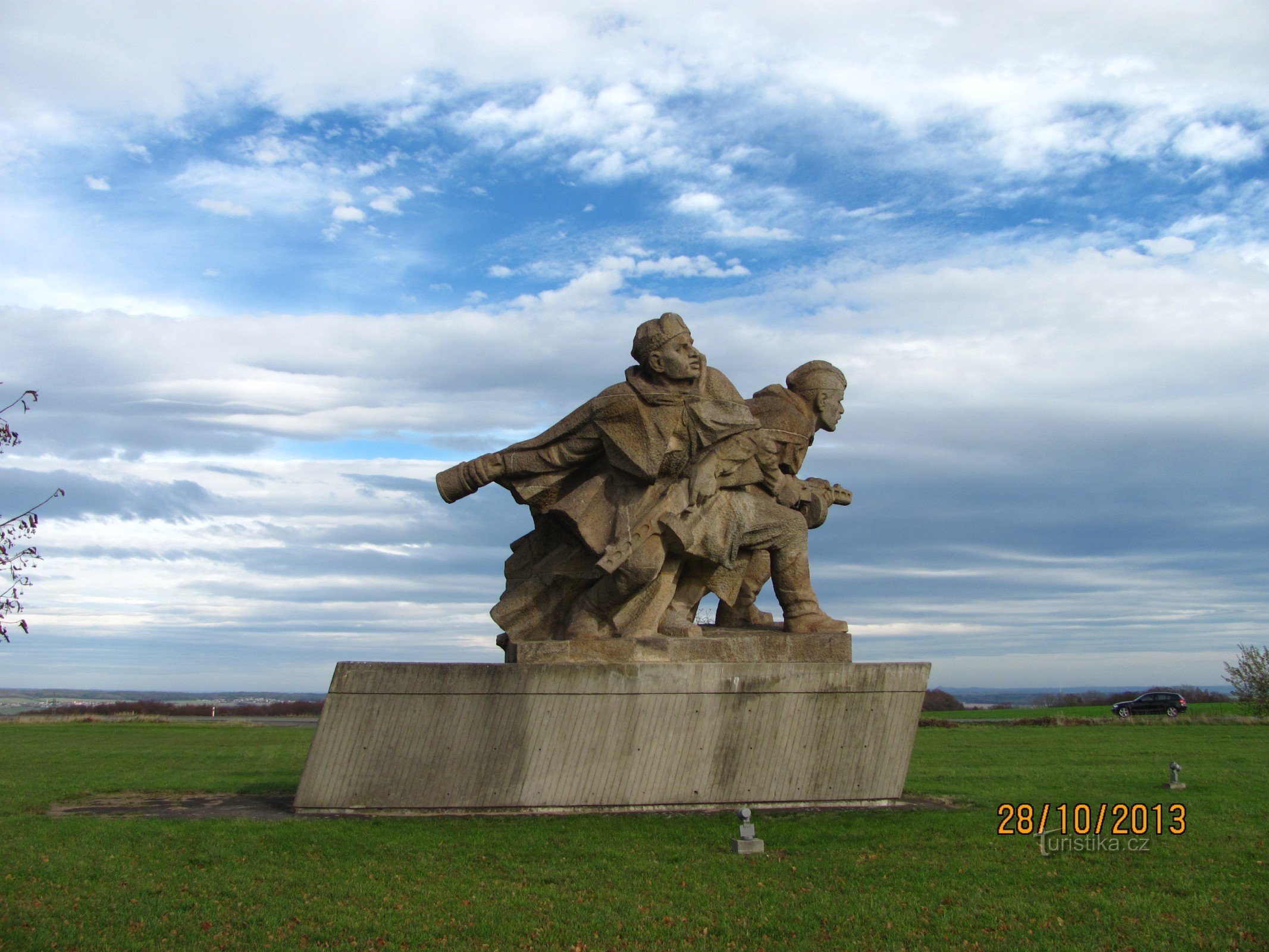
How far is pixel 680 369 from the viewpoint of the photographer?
9.31 metres

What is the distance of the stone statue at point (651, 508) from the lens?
9297mm

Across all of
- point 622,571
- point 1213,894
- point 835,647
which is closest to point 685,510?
point 622,571

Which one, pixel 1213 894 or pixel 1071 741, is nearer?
pixel 1213 894

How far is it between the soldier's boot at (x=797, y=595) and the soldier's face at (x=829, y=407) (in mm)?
1479

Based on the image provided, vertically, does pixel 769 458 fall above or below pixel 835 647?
above

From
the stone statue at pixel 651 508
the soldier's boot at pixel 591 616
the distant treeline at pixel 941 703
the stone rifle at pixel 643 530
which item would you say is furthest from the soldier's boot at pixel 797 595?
the distant treeline at pixel 941 703

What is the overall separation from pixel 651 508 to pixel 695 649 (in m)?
1.30

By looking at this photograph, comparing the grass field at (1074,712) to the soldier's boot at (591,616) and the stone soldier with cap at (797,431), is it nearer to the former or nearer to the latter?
the stone soldier with cap at (797,431)

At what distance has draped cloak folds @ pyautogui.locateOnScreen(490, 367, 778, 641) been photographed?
9.30 meters

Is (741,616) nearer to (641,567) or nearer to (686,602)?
(686,602)

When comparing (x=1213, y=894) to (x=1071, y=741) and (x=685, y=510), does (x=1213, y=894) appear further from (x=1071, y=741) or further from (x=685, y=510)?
(x=1071, y=741)

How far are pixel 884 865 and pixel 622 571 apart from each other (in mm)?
3243

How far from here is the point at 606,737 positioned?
8836mm

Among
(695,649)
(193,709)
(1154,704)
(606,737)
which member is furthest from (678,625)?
(1154,704)
